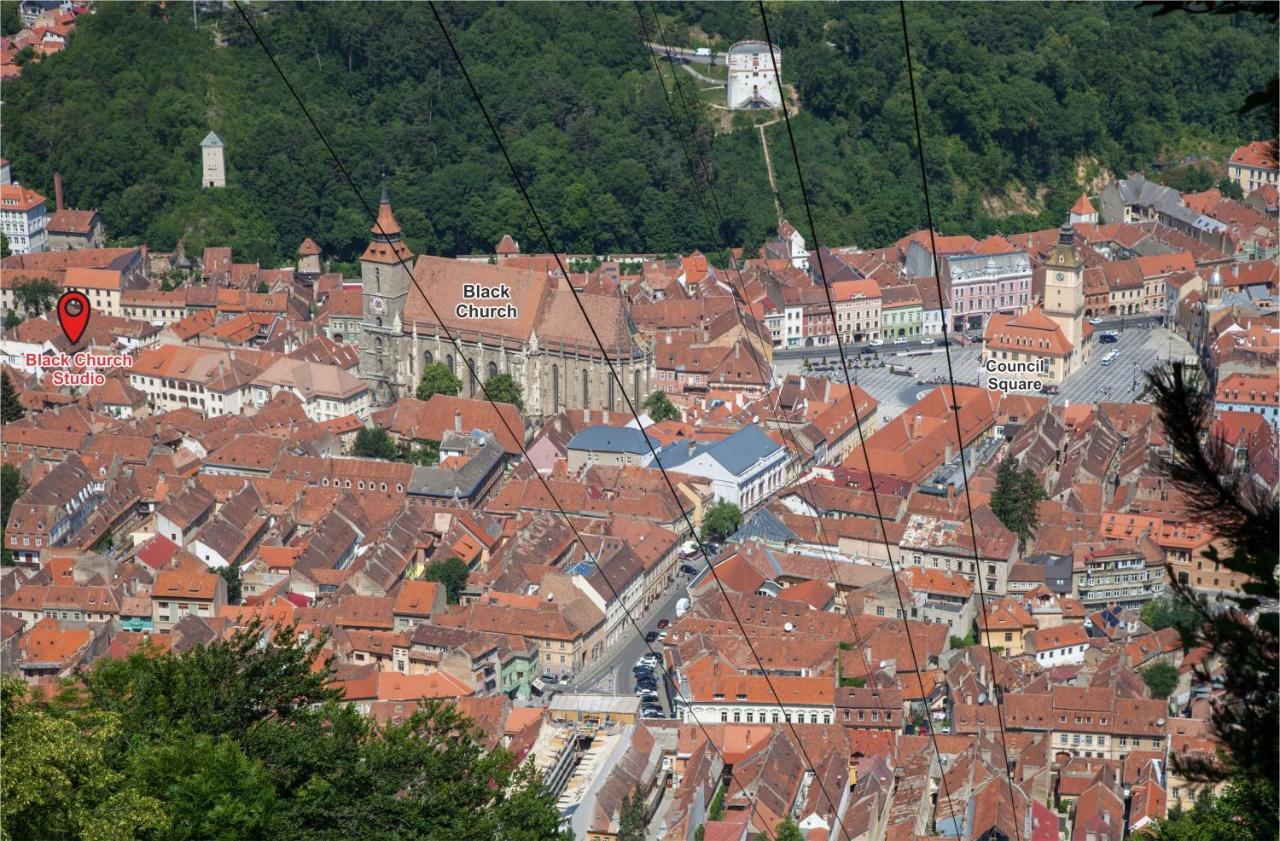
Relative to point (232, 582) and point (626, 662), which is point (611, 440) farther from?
point (626, 662)

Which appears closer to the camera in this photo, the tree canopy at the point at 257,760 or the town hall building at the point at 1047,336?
the tree canopy at the point at 257,760

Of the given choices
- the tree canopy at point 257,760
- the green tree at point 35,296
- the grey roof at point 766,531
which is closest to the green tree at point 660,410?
the grey roof at point 766,531

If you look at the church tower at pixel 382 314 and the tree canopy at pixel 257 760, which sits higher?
the tree canopy at pixel 257 760

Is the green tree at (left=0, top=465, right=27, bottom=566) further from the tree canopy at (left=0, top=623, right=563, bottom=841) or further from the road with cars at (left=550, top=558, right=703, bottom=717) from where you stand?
the tree canopy at (left=0, top=623, right=563, bottom=841)

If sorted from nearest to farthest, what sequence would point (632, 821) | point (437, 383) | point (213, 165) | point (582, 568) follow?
point (632, 821)
point (582, 568)
point (437, 383)
point (213, 165)

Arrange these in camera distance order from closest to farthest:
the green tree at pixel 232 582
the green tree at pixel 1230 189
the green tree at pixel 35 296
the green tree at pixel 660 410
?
the green tree at pixel 232 582, the green tree at pixel 660 410, the green tree at pixel 35 296, the green tree at pixel 1230 189

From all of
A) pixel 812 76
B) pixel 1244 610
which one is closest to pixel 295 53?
pixel 812 76

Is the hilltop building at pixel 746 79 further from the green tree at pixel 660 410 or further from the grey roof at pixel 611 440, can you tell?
the grey roof at pixel 611 440

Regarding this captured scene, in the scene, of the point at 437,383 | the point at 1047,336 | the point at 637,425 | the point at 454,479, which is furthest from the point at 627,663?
the point at 1047,336
